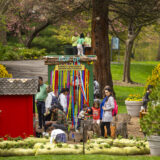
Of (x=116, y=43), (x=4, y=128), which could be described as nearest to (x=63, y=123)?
(x=4, y=128)

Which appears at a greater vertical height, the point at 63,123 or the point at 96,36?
the point at 96,36

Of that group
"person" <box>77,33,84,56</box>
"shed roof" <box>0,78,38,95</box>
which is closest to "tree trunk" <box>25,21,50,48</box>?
"person" <box>77,33,84,56</box>

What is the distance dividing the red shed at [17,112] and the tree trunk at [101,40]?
1066 cm

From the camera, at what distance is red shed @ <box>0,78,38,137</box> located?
1261 cm

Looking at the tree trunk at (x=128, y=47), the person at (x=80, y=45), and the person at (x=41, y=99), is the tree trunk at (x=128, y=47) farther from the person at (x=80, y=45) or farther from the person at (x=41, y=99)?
the person at (x=41, y=99)

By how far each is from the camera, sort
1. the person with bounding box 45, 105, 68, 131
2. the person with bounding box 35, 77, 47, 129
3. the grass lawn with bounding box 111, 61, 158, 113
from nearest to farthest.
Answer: the person with bounding box 45, 105, 68, 131 < the person with bounding box 35, 77, 47, 129 < the grass lawn with bounding box 111, 61, 158, 113

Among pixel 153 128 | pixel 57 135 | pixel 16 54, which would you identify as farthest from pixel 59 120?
pixel 16 54

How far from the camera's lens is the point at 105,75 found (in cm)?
2322

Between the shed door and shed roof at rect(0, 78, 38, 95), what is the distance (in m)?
0.18

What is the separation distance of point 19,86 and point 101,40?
427 inches

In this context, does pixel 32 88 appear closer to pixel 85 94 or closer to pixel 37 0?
pixel 85 94

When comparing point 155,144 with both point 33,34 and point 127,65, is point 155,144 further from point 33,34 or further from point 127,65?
point 33,34

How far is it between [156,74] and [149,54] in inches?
1942

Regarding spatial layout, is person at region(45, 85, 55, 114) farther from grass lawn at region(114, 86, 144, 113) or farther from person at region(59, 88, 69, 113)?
grass lawn at region(114, 86, 144, 113)
